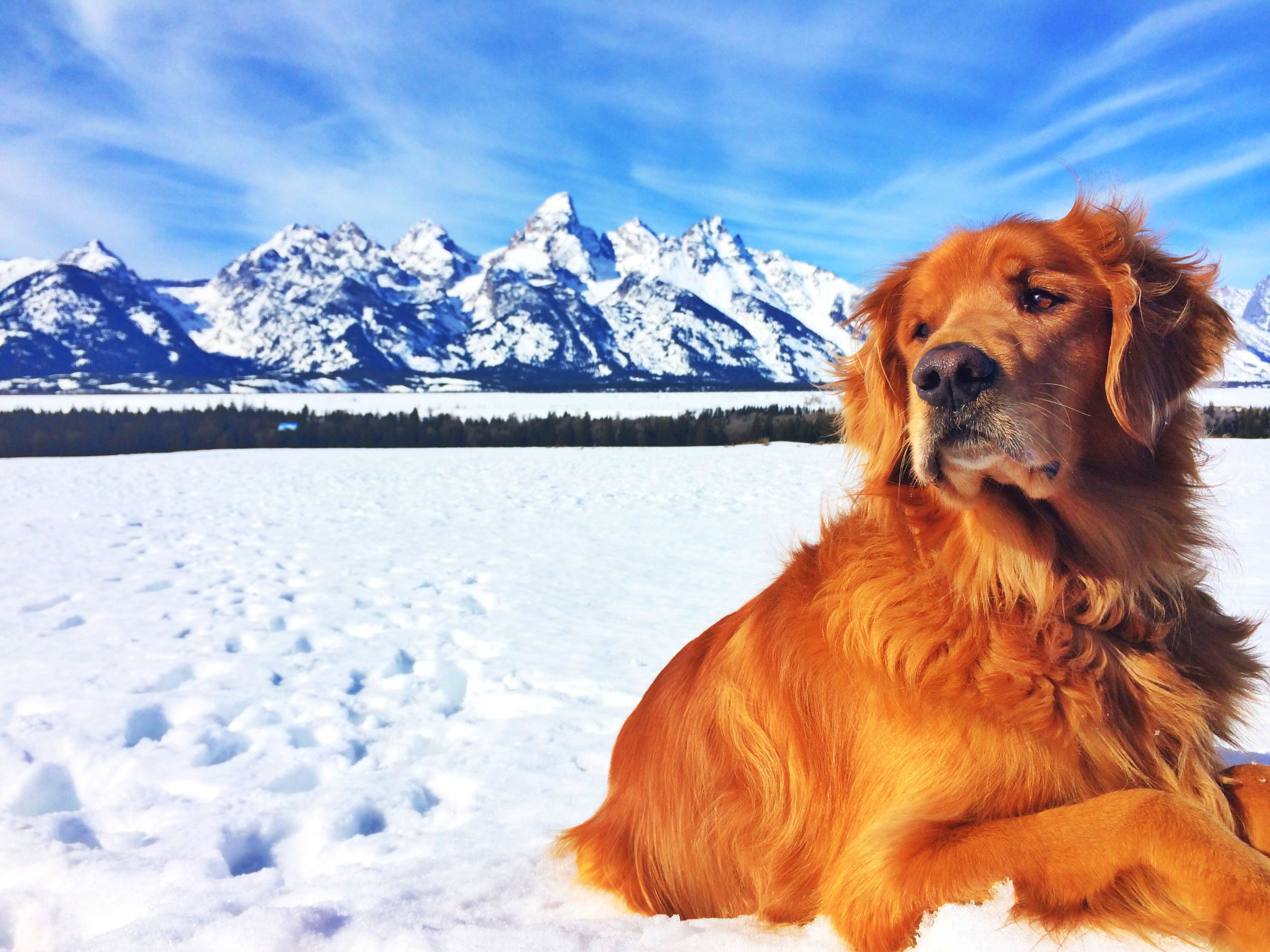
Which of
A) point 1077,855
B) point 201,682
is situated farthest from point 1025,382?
point 201,682

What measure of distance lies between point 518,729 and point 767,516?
6984 millimetres

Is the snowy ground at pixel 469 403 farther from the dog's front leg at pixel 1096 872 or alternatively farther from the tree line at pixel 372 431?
the dog's front leg at pixel 1096 872

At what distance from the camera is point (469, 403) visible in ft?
135

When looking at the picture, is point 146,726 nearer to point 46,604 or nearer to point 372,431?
point 46,604

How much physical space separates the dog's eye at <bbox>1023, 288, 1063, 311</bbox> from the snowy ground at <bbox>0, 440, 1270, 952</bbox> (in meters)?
0.74

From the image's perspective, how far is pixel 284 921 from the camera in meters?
1.97

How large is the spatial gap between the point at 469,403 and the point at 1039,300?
133 feet

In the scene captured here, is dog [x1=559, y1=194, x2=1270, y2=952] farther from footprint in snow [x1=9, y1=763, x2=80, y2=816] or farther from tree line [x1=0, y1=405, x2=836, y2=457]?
tree line [x1=0, y1=405, x2=836, y2=457]

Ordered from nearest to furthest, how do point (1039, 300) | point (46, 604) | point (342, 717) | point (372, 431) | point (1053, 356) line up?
1. point (1053, 356)
2. point (1039, 300)
3. point (342, 717)
4. point (46, 604)
5. point (372, 431)

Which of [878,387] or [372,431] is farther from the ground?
[878,387]

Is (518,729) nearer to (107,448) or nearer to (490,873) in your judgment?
(490,873)

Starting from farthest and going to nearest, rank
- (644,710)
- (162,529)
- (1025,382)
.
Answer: (162,529)
(644,710)
(1025,382)

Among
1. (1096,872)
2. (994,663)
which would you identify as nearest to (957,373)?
(994,663)

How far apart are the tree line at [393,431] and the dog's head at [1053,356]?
76.7 ft
